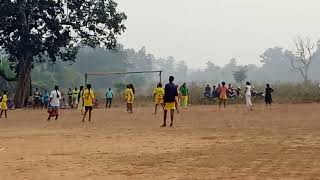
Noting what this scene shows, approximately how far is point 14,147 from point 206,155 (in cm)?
459

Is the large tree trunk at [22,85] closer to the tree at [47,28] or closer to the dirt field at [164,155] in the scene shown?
the tree at [47,28]

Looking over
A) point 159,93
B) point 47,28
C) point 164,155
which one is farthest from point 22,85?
point 164,155

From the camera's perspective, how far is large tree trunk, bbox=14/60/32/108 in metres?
38.1

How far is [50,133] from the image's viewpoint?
16.5 m

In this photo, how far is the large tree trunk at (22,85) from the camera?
125 feet

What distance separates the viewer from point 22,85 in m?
38.2

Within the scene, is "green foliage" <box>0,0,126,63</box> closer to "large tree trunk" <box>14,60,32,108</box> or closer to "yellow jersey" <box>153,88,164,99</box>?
"large tree trunk" <box>14,60,32,108</box>

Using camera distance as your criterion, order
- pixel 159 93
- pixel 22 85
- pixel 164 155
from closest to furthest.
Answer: pixel 164 155 < pixel 159 93 < pixel 22 85

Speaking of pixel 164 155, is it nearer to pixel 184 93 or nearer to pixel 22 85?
pixel 184 93

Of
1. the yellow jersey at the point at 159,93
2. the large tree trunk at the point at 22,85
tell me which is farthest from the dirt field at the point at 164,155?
the large tree trunk at the point at 22,85

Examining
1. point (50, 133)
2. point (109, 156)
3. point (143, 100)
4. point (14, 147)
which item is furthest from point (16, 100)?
point (109, 156)

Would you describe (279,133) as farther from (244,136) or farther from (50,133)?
(50,133)

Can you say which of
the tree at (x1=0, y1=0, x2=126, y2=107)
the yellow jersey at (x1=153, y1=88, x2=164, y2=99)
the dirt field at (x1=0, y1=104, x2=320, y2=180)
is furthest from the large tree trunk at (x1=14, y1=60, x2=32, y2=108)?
the dirt field at (x1=0, y1=104, x2=320, y2=180)

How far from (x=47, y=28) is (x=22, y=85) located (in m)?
4.44
